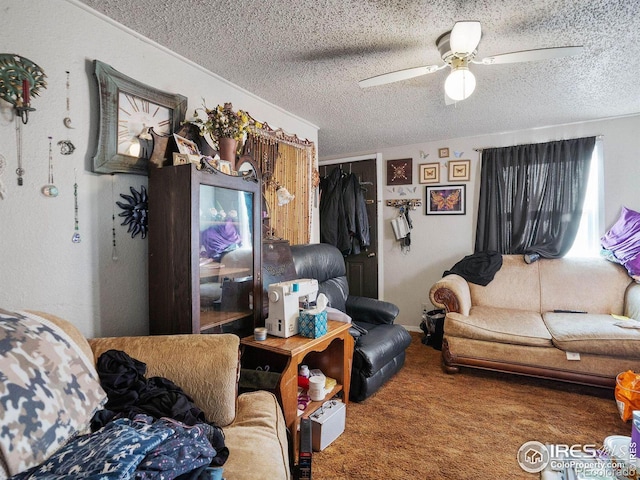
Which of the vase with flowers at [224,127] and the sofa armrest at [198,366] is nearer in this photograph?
the sofa armrest at [198,366]

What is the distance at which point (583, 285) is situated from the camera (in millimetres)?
2998

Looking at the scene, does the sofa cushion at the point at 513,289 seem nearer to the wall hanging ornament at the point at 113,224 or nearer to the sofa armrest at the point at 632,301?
the sofa armrest at the point at 632,301

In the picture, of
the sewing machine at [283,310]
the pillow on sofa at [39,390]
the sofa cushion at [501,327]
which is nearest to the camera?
the pillow on sofa at [39,390]

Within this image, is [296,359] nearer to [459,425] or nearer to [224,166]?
[224,166]

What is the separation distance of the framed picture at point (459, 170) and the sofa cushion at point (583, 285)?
3.80 ft

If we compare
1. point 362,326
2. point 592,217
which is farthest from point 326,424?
point 592,217

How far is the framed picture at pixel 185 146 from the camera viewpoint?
5.50 ft

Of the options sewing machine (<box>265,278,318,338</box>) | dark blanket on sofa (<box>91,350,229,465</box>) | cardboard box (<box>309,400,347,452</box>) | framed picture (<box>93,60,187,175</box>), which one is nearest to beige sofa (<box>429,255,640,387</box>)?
cardboard box (<box>309,400,347,452</box>)

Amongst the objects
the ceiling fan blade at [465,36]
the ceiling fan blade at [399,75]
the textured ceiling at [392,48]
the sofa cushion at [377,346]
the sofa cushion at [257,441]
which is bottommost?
the sofa cushion at [377,346]

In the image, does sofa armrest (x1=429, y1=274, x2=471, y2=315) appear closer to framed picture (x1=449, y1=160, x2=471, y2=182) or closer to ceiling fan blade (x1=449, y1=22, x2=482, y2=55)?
framed picture (x1=449, y1=160, x2=471, y2=182)

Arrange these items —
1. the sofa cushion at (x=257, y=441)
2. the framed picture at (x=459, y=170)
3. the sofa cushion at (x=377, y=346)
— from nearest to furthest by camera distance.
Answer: the sofa cushion at (x=257, y=441)
the sofa cushion at (x=377, y=346)
the framed picture at (x=459, y=170)

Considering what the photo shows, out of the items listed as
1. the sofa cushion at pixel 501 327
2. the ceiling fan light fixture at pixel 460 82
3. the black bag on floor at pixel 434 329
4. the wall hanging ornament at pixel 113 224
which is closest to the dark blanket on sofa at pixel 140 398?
the wall hanging ornament at pixel 113 224

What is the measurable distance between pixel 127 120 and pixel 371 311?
2.18 meters

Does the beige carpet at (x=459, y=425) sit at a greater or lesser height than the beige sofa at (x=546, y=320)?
lesser
